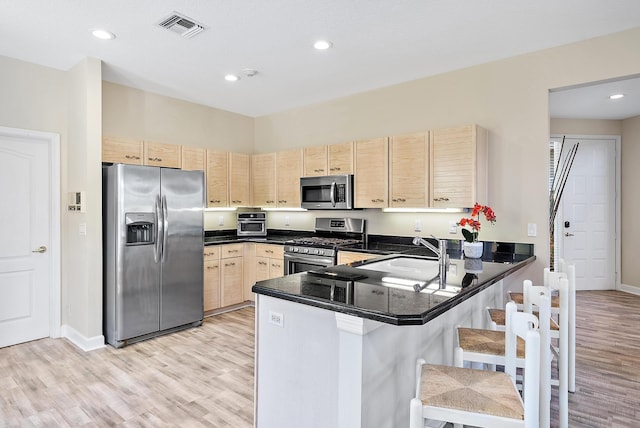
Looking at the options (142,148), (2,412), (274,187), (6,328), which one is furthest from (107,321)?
(274,187)

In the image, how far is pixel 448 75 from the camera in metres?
4.01

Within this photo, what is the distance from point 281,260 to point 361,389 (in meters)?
3.30

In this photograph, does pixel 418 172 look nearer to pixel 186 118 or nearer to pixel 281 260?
pixel 281 260

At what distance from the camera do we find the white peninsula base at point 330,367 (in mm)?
1544

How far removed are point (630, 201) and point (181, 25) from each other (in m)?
6.80

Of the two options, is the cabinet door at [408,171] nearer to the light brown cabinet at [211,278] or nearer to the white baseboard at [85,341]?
the light brown cabinet at [211,278]

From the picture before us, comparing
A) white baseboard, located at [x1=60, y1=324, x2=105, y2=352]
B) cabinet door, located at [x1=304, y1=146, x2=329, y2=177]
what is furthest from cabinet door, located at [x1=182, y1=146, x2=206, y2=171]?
white baseboard, located at [x1=60, y1=324, x2=105, y2=352]

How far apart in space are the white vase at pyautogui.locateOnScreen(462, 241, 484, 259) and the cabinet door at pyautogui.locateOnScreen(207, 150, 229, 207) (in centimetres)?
327

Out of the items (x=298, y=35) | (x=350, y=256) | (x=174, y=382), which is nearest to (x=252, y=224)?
(x=350, y=256)

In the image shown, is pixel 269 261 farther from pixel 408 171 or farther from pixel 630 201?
pixel 630 201

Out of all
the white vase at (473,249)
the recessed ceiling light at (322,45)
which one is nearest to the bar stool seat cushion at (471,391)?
the white vase at (473,249)

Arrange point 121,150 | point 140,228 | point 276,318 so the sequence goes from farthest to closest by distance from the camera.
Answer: point 121,150, point 140,228, point 276,318

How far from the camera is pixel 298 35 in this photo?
315cm

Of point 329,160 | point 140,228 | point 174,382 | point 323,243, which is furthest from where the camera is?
point 329,160
